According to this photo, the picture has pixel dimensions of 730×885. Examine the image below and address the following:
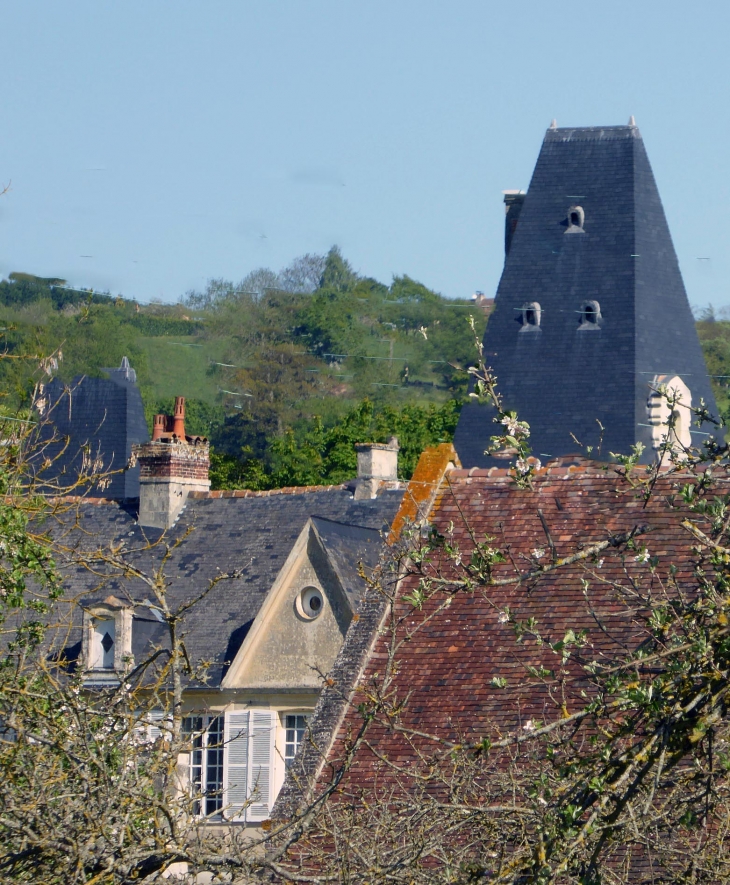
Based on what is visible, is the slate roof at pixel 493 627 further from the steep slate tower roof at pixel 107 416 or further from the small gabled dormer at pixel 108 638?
the steep slate tower roof at pixel 107 416

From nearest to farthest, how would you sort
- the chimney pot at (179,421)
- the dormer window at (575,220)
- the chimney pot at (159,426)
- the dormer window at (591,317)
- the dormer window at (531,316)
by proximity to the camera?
the chimney pot at (179,421) → the chimney pot at (159,426) → the dormer window at (591,317) → the dormer window at (531,316) → the dormer window at (575,220)

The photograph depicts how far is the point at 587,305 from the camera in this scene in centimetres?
3500

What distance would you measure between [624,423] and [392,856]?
27801 mm

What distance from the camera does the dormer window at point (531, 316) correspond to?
35.2m

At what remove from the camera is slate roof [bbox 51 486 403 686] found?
20703 mm

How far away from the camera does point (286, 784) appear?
10.6 m

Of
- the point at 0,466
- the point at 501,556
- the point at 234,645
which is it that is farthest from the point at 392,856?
the point at 234,645

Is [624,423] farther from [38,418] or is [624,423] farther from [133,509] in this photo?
[38,418]

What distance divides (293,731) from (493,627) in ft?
31.0

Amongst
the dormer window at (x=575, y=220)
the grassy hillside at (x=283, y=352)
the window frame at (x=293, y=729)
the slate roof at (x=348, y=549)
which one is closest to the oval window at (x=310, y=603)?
the slate roof at (x=348, y=549)

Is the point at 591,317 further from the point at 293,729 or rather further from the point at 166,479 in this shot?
the point at 293,729

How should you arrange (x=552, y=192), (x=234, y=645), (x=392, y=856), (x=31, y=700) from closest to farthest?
1. (x=392, y=856)
2. (x=31, y=700)
3. (x=234, y=645)
4. (x=552, y=192)

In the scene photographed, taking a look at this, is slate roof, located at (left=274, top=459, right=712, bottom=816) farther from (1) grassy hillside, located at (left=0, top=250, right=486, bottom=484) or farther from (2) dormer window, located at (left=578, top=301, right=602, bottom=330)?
(1) grassy hillside, located at (left=0, top=250, right=486, bottom=484)

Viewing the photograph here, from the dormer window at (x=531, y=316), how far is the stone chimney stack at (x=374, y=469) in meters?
9.92
